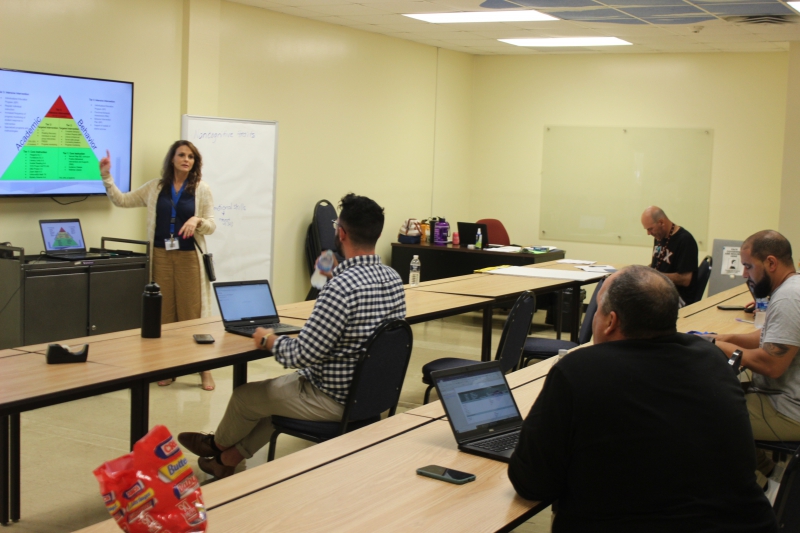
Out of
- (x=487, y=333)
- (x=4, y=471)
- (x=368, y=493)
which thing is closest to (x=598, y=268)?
(x=487, y=333)

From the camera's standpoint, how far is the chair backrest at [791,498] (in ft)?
7.99

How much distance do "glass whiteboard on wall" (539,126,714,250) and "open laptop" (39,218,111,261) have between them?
18.3ft

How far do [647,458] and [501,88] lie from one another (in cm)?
851

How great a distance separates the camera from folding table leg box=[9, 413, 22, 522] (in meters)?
3.31

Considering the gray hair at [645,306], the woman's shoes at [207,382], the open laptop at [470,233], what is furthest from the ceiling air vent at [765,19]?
the gray hair at [645,306]

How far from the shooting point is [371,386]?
10.7ft

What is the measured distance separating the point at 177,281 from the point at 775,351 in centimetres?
359

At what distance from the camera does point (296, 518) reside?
5.91ft

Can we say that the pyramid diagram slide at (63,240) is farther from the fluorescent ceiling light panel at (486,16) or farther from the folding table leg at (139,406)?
the fluorescent ceiling light panel at (486,16)

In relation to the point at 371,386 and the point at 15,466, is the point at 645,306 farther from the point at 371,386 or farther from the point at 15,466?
the point at 15,466

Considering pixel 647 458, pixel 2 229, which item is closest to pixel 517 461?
pixel 647 458

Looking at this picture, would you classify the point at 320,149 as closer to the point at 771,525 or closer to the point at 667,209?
the point at 667,209

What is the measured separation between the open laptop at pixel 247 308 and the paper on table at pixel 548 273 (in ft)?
8.88

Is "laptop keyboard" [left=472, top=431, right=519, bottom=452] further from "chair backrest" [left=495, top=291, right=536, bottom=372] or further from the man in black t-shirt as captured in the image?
the man in black t-shirt
